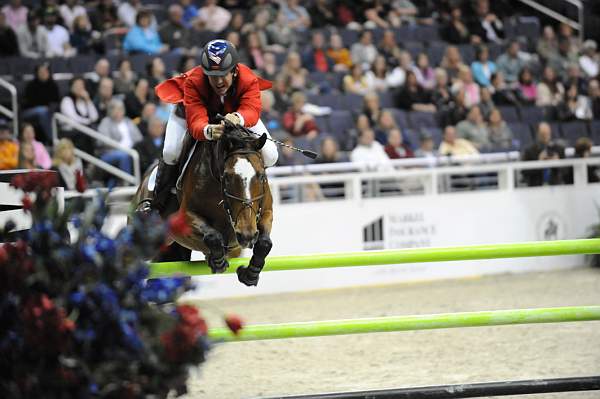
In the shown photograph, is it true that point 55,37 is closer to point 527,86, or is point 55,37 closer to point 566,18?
point 527,86

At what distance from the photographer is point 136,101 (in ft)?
40.3

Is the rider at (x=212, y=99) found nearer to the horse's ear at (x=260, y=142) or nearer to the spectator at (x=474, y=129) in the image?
the horse's ear at (x=260, y=142)

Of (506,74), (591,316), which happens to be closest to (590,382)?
(591,316)

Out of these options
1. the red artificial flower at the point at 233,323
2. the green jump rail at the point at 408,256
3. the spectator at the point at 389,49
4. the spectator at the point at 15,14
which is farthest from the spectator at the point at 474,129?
the red artificial flower at the point at 233,323

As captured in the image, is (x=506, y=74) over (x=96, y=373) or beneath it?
over

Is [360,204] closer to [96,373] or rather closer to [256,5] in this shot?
[256,5]

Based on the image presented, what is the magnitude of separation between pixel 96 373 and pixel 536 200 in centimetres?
1001

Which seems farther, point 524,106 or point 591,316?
point 524,106

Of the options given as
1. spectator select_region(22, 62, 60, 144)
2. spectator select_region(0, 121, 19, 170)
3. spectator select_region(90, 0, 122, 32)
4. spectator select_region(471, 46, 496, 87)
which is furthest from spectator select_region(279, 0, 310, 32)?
spectator select_region(0, 121, 19, 170)

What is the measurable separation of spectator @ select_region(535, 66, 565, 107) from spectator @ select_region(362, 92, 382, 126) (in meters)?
3.66

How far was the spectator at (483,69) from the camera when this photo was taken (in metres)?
15.7

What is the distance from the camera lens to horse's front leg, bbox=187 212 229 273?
17.8ft

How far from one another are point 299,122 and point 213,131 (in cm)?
687

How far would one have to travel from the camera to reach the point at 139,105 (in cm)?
1229
